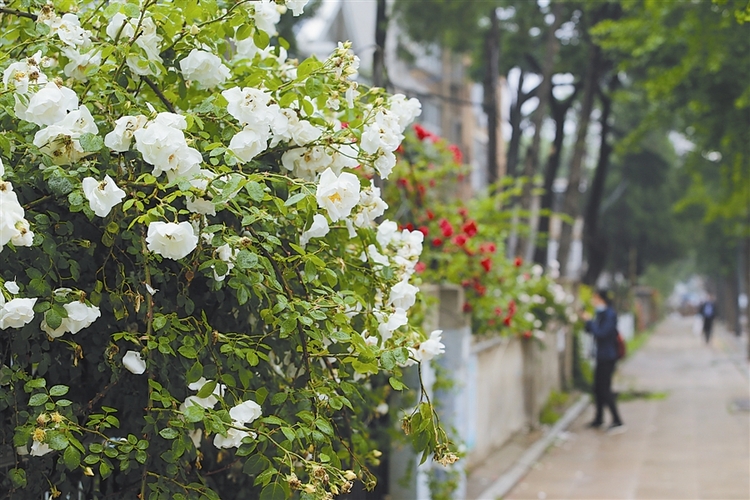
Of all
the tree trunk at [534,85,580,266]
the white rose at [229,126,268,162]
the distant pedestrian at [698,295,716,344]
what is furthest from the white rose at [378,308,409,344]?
the distant pedestrian at [698,295,716,344]

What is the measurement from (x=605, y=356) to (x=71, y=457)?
38.4ft

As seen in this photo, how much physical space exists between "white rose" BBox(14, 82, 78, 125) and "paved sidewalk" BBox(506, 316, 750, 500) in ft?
23.7

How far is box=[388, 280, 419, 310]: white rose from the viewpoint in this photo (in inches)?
140

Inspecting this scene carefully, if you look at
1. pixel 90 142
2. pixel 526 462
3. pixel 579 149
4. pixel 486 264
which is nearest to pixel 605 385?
pixel 526 462

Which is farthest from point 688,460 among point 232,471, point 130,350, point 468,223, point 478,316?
point 130,350

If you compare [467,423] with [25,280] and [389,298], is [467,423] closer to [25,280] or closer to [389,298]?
[389,298]

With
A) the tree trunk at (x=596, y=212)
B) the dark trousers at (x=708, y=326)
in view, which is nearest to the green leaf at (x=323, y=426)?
the tree trunk at (x=596, y=212)

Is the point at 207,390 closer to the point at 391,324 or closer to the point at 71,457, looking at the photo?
the point at 71,457

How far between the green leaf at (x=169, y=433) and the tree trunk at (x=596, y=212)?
2164 cm

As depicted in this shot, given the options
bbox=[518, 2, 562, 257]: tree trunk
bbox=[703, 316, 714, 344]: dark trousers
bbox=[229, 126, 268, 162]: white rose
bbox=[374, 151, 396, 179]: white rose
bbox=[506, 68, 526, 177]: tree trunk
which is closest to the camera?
bbox=[229, 126, 268, 162]: white rose

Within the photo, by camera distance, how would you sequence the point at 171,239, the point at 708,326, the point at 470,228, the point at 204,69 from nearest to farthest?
1. the point at 171,239
2. the point at 204,69
3. the point at 470,228
4. the point at 708,326

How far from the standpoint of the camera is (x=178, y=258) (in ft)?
9.20

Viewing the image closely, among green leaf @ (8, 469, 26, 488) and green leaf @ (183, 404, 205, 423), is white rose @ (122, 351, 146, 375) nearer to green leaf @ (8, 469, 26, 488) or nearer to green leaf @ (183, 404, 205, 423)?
green leaf @ (183, 404, 205, 423)

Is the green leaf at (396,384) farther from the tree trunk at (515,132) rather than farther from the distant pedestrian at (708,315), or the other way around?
the distant pedestrian at (708,315)
